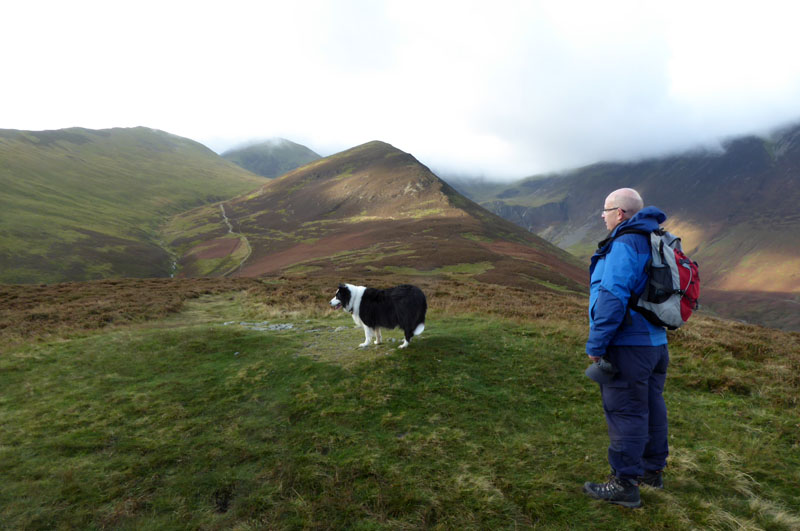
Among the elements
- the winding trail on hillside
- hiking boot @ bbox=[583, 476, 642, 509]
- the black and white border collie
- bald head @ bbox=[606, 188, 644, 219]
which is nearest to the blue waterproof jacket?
bald head @ bbox=[606, 188, 644, 219]

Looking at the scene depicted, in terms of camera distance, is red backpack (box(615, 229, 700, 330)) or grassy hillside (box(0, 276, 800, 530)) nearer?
red backpack (box(615, 229, 700, 330))

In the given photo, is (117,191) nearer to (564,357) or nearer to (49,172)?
(49,172)

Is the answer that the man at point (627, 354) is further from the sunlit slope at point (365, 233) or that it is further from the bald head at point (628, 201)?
the sunlit slope at point (365, 233)

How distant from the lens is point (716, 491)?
5.24 meters

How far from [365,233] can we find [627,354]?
8458 cm

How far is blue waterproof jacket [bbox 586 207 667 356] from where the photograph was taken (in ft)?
15.6

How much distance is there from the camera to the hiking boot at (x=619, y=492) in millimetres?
4852

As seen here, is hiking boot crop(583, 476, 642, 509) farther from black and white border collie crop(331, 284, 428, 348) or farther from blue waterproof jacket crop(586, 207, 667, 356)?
black and white border collie crop(331, 284, 428, 348)

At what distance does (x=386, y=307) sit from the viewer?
10727mm

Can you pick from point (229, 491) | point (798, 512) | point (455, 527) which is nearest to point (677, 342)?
point (798, 512)

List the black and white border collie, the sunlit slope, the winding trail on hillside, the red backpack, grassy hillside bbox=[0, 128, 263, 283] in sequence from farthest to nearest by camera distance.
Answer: grassy hillside bbox=[0, 128, 263, 283], the winding trail on hillside, the sunlit slope, the black and white border collie, the red backpack

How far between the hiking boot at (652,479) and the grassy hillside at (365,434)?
0.11 meters

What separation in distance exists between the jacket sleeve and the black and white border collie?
565 centimetres

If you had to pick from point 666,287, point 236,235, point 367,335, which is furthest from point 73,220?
point 666,287
